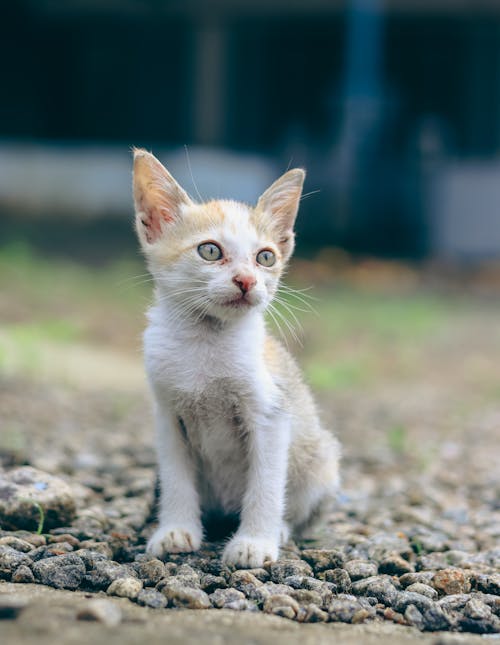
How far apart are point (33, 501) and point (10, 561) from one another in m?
0.40

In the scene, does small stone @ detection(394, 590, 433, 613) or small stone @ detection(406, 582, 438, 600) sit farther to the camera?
small stone @ detection(406, 582, 438, 600)

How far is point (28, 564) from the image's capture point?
2.87 meters

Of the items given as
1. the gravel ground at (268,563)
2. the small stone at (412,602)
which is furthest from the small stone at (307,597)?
the small stone at (412,602)

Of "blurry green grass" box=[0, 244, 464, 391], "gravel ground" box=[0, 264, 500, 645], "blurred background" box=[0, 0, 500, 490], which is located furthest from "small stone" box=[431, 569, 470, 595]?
"blurred background" box=[0, 0, 500, 490]

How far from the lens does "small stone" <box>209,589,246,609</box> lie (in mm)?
2631

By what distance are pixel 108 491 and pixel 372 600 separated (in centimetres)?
154

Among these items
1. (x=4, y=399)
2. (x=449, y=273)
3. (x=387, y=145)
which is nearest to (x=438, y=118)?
(x=387, y=145)

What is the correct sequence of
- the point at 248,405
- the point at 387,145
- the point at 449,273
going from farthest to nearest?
the point at 387,145 → the point at 449,273 → the point at 248,405

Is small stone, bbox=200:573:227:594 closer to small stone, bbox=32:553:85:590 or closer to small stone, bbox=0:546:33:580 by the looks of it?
small stone, bbox=32:553:85:590

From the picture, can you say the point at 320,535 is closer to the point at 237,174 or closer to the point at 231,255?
the point at 231,255

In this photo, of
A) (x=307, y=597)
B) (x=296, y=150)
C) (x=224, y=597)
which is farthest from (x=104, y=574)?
(x=296, y=150)

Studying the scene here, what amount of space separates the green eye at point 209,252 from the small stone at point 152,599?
1.04m

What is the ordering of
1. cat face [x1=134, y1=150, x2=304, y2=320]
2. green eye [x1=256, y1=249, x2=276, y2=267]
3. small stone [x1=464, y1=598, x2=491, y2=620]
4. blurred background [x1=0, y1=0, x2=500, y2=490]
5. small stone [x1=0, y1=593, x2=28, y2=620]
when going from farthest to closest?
blurred background [x1=0, y1=0, x2=500, y2=490], green eye [x1=256, y1=249, x2=276, y2=267], cat face [x1=134, y1=150, x2=304, y2=320], small stone [x1=464, y1=598, x2=491, y2=620], small stone [x1=0, y1=593, x2=28, y2=620]

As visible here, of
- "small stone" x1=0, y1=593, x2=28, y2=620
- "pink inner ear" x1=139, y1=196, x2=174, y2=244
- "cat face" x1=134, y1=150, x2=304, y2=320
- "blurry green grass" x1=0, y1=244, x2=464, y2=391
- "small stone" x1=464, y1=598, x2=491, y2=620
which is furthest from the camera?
"blurry green grass" x1=0, y1=244, x2=464, y2=391
